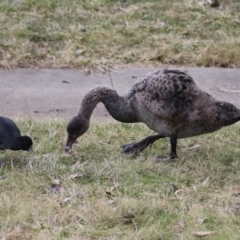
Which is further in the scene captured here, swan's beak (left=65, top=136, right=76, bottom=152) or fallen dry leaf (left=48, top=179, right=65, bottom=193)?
swan's beak (left=65, top=136, right=76, bottom=152)

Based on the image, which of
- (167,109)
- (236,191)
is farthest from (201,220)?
(167,109)

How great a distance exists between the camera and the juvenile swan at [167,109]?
6.45 meters

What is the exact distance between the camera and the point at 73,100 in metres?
8.34

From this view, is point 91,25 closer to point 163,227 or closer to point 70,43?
point 70,43

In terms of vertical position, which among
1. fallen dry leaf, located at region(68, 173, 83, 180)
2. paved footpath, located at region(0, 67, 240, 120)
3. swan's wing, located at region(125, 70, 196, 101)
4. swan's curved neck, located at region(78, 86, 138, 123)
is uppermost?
swan's wing, located at region(125, 70, 196, 101)

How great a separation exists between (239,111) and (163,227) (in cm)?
174

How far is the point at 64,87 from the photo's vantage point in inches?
343

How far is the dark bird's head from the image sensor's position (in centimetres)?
627

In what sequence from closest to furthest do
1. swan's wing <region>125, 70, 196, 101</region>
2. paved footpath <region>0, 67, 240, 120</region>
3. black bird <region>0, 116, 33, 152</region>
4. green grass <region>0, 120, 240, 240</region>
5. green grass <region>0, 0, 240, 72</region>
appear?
1. green grass <region>0, 120, 240, 240</region>
2. black bird <region>0, 116, 33, 152</region>
3. swan's wing <region>125, 70, 196, 101</region>
4. paved footpath <region>0, 67, 240, 120</region>
5. green grass <region>0, 0, 240, 72</region>

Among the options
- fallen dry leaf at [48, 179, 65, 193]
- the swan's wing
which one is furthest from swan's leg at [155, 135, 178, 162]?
fallen dry leaf at [48, 179, 65, 193]

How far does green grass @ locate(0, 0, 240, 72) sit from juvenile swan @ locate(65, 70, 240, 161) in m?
2.67

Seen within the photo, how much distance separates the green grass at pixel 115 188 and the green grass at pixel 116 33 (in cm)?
234

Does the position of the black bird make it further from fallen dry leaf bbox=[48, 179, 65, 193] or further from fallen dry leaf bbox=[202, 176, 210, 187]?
fallen dry leaf bbox=[202, 176, 210, 187]

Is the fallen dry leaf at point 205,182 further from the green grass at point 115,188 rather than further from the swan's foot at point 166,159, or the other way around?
the swan's foot at point 166,159
